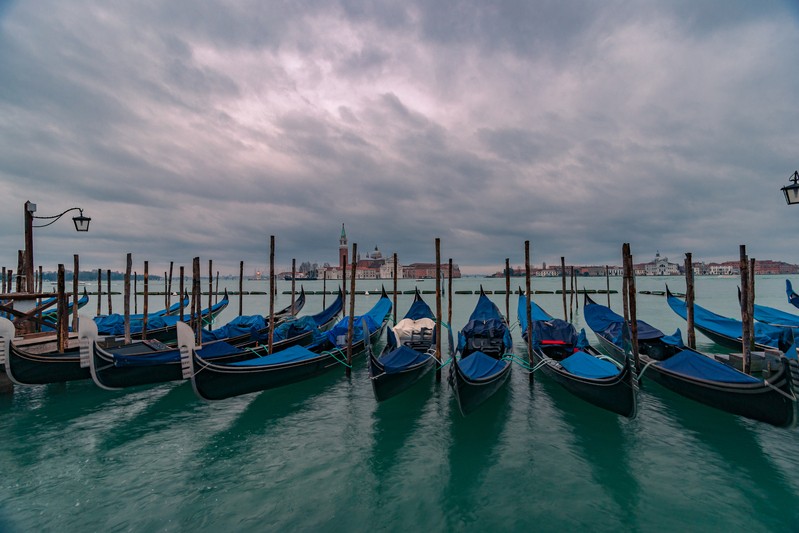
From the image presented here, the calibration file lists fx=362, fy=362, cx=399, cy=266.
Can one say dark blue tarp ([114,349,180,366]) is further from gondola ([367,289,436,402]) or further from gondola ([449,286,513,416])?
gondola ([449,286,513,416])

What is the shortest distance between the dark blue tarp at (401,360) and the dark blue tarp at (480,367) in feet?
3.47

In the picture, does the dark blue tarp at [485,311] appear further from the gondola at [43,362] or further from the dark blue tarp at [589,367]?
the gondola at [43,362]

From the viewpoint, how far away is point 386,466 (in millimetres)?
4883

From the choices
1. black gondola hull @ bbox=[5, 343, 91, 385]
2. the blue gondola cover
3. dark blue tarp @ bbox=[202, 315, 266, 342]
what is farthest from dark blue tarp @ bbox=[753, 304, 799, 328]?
black gondola hull @ bbox=[5, 343, 91, 385]

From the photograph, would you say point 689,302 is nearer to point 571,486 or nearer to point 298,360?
point 571,486

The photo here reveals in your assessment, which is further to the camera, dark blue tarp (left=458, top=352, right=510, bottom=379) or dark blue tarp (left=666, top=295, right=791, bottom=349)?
dark blue tarp (left=666, top=295, right=791, bottom=349)

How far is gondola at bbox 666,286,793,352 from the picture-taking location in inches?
351

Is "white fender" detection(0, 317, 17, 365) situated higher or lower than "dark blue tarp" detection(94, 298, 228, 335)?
higher

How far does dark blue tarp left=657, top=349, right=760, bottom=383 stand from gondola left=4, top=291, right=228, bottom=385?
10.8 metres

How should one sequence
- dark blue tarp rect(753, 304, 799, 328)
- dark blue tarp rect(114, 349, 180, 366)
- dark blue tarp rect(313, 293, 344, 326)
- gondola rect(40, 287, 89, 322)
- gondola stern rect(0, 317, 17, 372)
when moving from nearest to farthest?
gondola stern rect(0, 317, 17, 372), dark blue tarp rect(114, 349, 180, 366), dark blue tarp rect(753, 304, 799, 328), gondola rect(40, 287, 89, 322), dark blue tarp rect(313, 293, 344, 326)

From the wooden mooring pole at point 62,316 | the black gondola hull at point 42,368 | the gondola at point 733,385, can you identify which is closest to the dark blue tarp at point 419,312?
the gondola at point 733,385

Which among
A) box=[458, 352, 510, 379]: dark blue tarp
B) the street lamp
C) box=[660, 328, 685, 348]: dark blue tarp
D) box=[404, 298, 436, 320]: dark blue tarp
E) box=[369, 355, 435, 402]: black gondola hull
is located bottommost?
box=[369, 355, 435, 402]: black gondola hull

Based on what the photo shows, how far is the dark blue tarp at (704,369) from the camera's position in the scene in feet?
17.5

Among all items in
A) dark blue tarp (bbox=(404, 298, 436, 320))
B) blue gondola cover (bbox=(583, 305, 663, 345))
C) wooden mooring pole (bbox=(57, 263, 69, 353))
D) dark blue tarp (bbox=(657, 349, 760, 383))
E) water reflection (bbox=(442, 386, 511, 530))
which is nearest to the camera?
water reflection (bbox=(442, 386, 511, 530))
